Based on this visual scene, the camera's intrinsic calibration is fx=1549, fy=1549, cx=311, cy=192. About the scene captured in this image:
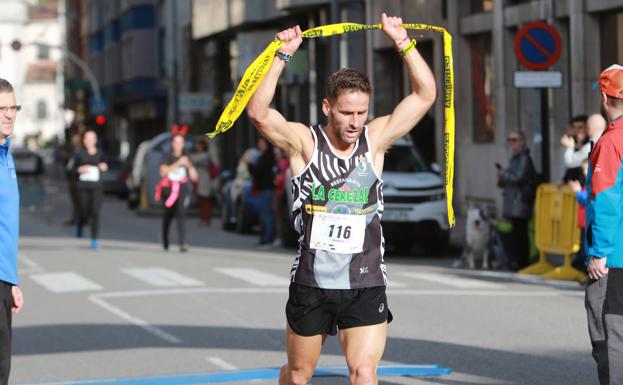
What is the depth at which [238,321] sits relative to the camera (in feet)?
45.5

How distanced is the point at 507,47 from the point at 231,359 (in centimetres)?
1950

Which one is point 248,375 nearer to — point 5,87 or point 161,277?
point 5,87

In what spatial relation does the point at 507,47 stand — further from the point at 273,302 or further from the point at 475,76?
the point at 273,302

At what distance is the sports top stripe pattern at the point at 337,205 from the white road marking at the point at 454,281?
32.8 feet

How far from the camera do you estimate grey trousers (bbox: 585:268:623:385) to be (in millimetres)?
7727

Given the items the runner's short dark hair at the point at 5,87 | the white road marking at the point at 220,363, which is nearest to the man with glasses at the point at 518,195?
the white road marking at the point at 220,363

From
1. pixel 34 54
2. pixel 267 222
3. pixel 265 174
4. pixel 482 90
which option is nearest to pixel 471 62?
pixel 482 90

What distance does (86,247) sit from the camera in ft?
82.7

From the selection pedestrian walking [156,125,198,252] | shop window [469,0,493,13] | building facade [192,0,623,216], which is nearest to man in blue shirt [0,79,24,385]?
building facade [192,0,623,216]

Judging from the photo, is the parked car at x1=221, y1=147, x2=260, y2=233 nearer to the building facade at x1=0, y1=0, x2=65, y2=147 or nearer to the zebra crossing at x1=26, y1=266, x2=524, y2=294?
the zebra crossing at x1=26, y1=266, x2=524, y2=294

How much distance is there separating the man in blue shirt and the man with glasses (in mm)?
12278

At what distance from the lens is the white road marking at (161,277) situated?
17.9 m

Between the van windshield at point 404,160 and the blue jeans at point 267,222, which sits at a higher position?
the van windshield at point 404,160

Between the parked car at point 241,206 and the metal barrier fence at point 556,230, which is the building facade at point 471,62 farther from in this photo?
the parked car at point 241,206
